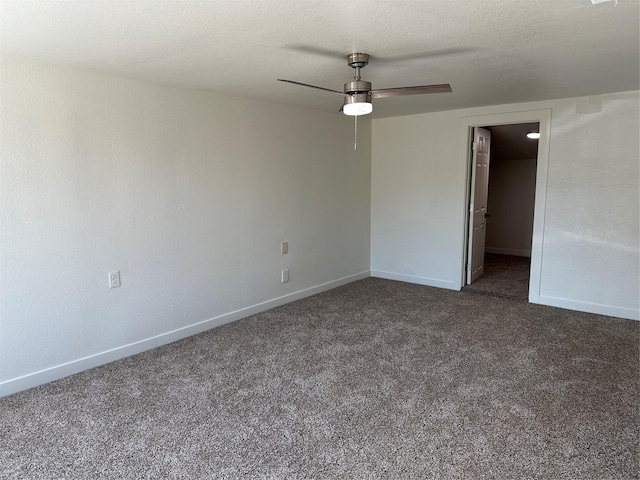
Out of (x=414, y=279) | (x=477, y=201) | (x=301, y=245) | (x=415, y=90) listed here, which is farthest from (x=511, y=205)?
(x=415, y=90)

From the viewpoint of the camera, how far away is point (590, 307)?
4.32m

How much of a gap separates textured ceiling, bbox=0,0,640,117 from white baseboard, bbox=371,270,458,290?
8.47ft

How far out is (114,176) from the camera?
10.4 ft

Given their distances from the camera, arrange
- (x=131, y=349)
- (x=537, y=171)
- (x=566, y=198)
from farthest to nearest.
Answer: (x=537, y=171) < (x=566, y=198) < (x=131, y=349)

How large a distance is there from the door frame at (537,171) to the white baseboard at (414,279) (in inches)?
7.3

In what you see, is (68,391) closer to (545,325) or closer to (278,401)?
(278,401)

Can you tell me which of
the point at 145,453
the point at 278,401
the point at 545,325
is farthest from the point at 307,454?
the point at 545,325

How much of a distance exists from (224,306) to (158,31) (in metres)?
2.57

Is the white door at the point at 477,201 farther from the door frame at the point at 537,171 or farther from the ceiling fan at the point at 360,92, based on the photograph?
the ceiling fan at the point at 360,92

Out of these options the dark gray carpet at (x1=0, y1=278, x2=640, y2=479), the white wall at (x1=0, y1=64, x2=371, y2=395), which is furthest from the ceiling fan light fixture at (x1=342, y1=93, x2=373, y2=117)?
the dark gray carpet at (x1=0, y1=278, x2=640, y2=479)

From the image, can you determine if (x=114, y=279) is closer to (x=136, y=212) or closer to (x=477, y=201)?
(x=136, y=212)

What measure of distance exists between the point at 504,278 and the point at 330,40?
449cm

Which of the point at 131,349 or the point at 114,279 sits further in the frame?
the point at 131,349

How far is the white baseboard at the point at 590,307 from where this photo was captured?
4125mm
